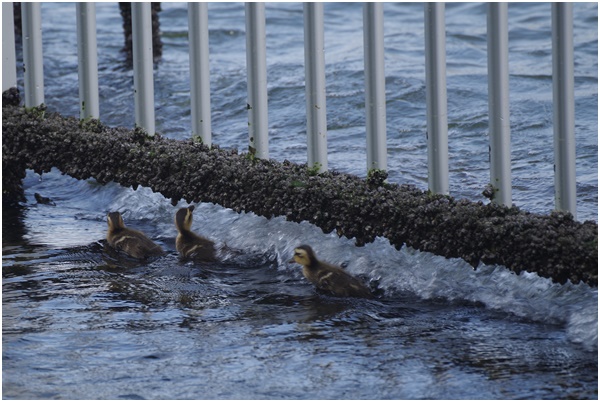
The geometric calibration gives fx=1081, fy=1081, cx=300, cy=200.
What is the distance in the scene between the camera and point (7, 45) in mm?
7887

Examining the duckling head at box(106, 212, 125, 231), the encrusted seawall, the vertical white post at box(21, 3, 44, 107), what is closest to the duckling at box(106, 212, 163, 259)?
the duckling head at box(106, 212, 125, 231)

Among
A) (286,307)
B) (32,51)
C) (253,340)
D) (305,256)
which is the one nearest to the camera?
(253,340)

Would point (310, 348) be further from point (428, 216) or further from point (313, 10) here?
point (313, 10)

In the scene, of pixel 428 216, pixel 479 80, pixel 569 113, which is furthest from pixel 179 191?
pixel 479 80

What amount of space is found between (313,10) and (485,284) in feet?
6.38

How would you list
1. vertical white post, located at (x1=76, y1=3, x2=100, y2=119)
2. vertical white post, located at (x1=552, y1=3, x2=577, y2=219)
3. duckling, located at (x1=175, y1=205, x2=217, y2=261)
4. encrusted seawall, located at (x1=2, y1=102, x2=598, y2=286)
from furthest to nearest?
vertical white post, located at (x1=76, y1=3, x2=100, y2=119) → duckling, located at (x1=175, y1=205, x2=217, y2=261) → vertical white post, located at (x1=552, y1=3, x2=577, y2=219) → encrusted seawall, located at (x1=2, y1=102, x2=598, y2=286)

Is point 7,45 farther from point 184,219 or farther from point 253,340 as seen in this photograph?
point 253,340

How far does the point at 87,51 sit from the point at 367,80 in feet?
7.39

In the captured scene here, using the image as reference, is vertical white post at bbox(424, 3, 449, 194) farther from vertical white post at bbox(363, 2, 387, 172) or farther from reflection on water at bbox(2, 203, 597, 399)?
reflection on water at bbox(2, 203, 597, 399)

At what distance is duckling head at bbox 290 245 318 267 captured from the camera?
237 inches

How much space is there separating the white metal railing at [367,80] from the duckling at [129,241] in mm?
806

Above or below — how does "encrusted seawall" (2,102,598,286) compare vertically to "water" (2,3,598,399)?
above

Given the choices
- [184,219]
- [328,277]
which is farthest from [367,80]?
[184,219]

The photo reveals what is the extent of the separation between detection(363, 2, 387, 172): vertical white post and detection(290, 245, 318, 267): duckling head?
67 centimetres
